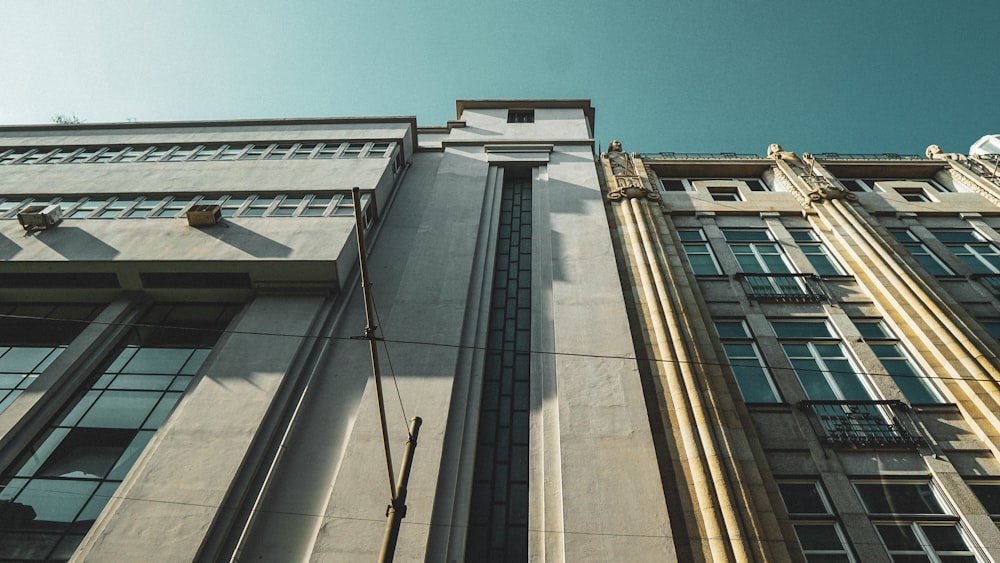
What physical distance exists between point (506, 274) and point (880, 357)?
41.4 ft

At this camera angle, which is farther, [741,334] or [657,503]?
[741,334]

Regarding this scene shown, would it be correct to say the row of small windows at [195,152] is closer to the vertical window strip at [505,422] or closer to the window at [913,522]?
the vertical window strip at [505,422]

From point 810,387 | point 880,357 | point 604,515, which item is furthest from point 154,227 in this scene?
point 880,357

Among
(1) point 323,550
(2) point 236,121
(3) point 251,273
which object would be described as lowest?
(1) point 323,550

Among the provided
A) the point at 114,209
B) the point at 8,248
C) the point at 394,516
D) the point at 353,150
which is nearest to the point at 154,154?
the point at 114,209

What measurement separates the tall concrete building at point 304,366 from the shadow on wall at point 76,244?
4.0 inches

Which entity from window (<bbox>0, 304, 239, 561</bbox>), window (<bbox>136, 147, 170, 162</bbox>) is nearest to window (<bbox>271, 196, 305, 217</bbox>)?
window (<bbox>0, 304, 239, 561</bbox>)

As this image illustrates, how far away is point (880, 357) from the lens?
15.4 m

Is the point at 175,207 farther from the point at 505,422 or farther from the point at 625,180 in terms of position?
the point at 625,180

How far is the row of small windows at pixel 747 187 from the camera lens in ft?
79.9

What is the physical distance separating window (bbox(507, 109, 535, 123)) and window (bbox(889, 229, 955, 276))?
67.9 ft

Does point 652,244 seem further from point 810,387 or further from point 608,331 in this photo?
point 810,387

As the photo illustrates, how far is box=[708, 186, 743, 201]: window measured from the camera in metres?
24.4

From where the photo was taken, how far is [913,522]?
1135 cm
